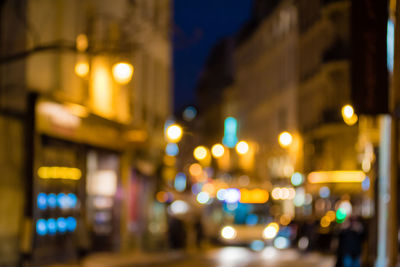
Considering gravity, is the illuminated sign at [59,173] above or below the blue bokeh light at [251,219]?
above

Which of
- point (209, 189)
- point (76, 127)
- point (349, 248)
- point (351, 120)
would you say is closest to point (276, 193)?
point (209, 189)

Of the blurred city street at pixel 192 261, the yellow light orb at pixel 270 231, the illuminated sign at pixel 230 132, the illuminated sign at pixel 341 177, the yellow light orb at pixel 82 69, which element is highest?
the illuminated sign at pixel 230 132

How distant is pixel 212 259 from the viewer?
103ft

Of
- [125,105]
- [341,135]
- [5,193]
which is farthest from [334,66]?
[5,193]

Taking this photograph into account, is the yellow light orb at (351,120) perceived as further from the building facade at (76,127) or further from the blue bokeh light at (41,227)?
the blue bokeh light at (41,227)

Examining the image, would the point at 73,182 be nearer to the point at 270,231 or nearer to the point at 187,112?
the point at 270,231

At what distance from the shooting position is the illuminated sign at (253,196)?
1770 inches

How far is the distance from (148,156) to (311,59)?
28.7 m

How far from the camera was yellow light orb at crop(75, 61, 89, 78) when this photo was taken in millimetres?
28436

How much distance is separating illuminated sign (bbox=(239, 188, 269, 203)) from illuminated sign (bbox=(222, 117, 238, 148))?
46963mm

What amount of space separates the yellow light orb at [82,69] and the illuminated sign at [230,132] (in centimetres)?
6345

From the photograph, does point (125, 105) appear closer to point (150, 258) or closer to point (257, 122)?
point (150, 258)

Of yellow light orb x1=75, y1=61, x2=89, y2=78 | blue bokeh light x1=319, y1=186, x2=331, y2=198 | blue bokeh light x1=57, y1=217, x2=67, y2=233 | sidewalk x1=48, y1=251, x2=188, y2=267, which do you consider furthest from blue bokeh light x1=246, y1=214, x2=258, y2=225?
blue bokeh light x1=57, y1=217, x2=67, y2=233

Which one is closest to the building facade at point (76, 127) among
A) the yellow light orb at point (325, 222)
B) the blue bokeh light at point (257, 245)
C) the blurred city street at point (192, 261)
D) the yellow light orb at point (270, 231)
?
the blurred city street at point (192, 261)
